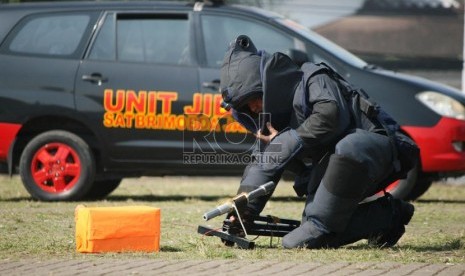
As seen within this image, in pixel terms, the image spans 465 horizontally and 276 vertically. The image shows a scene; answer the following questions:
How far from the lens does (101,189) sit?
39.1 feet

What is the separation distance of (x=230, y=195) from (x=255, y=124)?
5074 millimetres

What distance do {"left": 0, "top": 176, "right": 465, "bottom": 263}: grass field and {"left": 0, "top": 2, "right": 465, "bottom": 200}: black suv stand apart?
1.35 feet

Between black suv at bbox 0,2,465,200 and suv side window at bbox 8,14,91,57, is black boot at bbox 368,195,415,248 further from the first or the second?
suv side window at bbox 8,14,91,57

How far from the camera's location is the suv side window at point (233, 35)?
11148 millimetres

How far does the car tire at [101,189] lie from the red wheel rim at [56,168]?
536 mm

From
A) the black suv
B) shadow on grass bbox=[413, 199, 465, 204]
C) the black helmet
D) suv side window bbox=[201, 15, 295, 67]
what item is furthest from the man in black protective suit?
shadow on grass bbox=[413, 199, 465, 204]

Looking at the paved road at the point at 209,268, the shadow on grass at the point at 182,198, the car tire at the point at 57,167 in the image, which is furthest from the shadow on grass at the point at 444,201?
the paved road at the point at 209,268

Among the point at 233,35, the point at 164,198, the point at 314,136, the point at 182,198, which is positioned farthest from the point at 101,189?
the point at 314,136

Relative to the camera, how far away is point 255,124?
24.2 feet

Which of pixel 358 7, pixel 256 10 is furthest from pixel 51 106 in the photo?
pixel 358 7

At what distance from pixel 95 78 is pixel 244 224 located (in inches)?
166

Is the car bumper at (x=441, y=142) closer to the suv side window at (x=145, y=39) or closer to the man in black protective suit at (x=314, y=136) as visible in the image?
the suv side window at (x=145, y=39)

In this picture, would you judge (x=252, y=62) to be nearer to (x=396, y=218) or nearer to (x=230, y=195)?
(x=396, y=218)

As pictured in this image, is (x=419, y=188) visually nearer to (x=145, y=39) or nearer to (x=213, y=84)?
(x=213, y=84)
